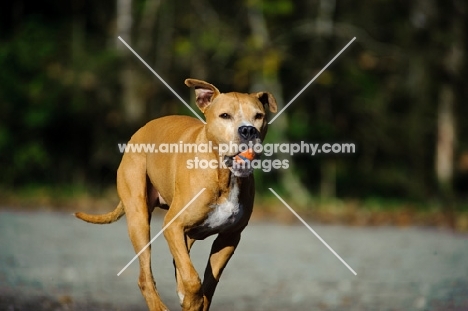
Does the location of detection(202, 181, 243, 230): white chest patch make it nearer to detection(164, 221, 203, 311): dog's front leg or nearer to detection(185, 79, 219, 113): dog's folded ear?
detection(164, 221, 203, 311): dog's front leg

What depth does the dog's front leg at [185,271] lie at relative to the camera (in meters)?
6.72

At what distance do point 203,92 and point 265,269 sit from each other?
544cm

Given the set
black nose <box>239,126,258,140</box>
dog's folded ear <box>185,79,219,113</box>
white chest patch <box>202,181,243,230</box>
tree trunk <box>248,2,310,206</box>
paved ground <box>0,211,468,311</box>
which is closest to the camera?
black nose <box>239,126,258,140</box>

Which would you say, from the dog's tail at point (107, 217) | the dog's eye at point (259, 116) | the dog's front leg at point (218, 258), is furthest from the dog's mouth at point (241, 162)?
the dog's tail at point (107, 217)

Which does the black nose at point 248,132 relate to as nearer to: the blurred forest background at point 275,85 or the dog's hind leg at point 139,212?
the dog's hind leg at point 139,212

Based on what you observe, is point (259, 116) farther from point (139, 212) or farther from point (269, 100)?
point (139, 212)

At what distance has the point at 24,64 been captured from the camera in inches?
1008

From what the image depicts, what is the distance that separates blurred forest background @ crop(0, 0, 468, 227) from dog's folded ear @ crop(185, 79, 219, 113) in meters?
15.8

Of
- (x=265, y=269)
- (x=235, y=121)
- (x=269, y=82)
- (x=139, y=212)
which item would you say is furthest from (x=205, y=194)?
(x=269, y=82)

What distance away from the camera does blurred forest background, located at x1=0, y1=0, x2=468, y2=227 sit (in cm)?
2486

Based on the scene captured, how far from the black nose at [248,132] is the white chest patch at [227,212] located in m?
0.52

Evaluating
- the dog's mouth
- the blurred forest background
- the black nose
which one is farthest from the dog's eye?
the blurred forest background

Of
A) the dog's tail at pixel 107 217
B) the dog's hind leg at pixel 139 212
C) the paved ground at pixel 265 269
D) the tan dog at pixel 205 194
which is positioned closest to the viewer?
the tan dog at pixel 205 194

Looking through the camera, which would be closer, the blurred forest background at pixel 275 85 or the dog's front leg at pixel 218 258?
the dog's front leg at pixel 218 258
